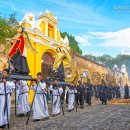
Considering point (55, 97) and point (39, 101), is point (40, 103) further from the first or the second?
point (55, 97)

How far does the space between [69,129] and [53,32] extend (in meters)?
18.1

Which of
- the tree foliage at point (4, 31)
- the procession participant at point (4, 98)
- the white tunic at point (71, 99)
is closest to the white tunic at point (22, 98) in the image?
the procession participant at point (4, 98)

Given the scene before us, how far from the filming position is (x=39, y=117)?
956cm

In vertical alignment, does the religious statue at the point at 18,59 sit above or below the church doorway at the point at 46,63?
below

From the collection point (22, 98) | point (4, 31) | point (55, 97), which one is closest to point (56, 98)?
point (55, 97)

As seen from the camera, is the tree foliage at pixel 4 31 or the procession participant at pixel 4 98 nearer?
the procession participant at pixel 4 98

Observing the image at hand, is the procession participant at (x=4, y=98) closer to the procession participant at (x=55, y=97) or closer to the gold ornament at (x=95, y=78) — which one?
the procession participant at (x=55, y=97)

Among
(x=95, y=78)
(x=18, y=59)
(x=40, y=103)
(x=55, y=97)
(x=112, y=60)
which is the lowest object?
(x=40, y=103)

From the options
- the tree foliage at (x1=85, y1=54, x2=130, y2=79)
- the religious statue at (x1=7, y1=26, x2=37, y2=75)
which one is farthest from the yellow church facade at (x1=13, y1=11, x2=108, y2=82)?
the tree foliage at (x1=85, y1=54, x2=130, y2=79)

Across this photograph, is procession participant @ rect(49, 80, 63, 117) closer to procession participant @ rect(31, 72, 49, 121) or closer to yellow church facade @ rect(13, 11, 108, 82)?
procession participant @ rect(31, 72, 49, 121)

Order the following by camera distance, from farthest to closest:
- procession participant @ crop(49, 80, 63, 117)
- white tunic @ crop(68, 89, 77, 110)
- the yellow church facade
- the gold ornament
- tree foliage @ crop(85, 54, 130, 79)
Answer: tree foliage @ crop(85, 54, 130, 79), the gold ornament, the yellow church facade, white tunic @ crop(68, 89, 77, 110), procession participant @ crop(49, 80, 63, 117)

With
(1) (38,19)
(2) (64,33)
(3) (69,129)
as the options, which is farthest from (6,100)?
(2) (64,33)

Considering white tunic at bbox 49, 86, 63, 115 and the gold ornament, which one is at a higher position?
the gold ornament

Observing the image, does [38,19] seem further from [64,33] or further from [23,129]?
[64,33]
